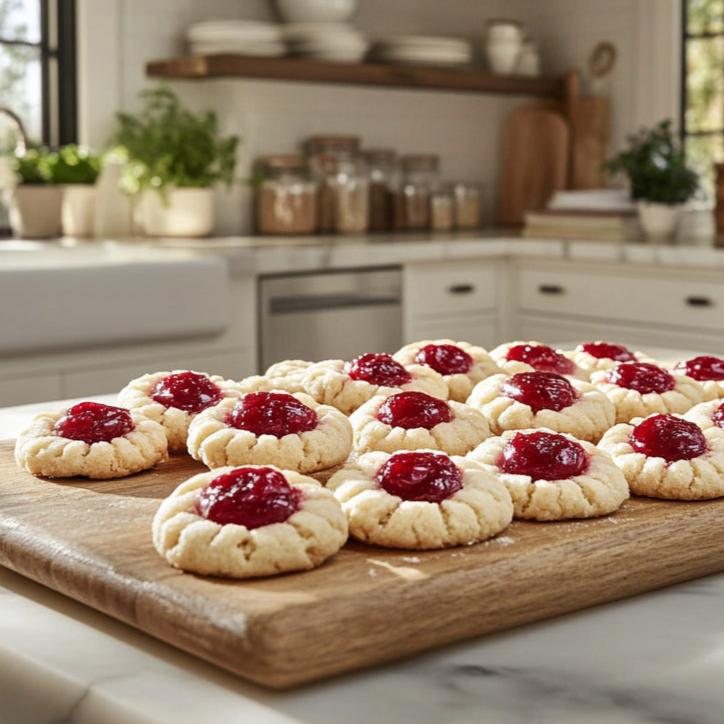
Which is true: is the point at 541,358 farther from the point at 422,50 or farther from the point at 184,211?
the point at 422,50

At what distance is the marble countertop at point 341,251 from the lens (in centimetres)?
329

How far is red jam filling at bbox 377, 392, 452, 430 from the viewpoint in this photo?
3.68 ft

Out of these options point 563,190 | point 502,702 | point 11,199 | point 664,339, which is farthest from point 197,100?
point 502,702

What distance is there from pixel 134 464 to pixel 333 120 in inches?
134

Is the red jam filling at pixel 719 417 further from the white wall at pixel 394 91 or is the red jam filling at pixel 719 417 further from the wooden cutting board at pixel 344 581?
the white wall at pixel 394 91

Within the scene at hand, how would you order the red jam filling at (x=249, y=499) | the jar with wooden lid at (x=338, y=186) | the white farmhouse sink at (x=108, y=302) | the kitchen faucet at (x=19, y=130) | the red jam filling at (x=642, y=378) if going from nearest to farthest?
A: 1. the red jam filling at (x=249, y=499)
2. the red jam filling at (x=642, y=378)
3. the white farmhouse sink at (x=108, y=302)
4. the kitchen faucet at (x=19, y=130)
5. the jar with wooden lid at (x=338, y=186)

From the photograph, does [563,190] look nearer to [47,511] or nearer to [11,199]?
[11,199]

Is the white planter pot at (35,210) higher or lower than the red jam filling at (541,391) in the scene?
higher

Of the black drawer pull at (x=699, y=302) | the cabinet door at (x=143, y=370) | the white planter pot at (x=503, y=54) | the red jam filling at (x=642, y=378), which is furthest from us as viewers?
the white planter pot at (x=503, y=54)

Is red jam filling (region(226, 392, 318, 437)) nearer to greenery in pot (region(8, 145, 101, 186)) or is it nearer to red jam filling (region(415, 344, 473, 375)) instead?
red jam filling (region(415, 344, 473, 375))

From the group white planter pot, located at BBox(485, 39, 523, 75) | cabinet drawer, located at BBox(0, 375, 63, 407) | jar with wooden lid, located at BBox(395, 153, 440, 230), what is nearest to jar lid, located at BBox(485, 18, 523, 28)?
white planter pot, located at BBox(485, 39, 523, 75)

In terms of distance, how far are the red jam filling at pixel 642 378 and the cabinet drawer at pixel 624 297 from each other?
2132 mm

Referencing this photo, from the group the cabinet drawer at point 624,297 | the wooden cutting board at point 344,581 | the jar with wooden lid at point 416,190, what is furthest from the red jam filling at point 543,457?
the jar with wooden lid at point 416,190

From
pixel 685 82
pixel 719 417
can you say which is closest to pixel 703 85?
pixel 685 82
